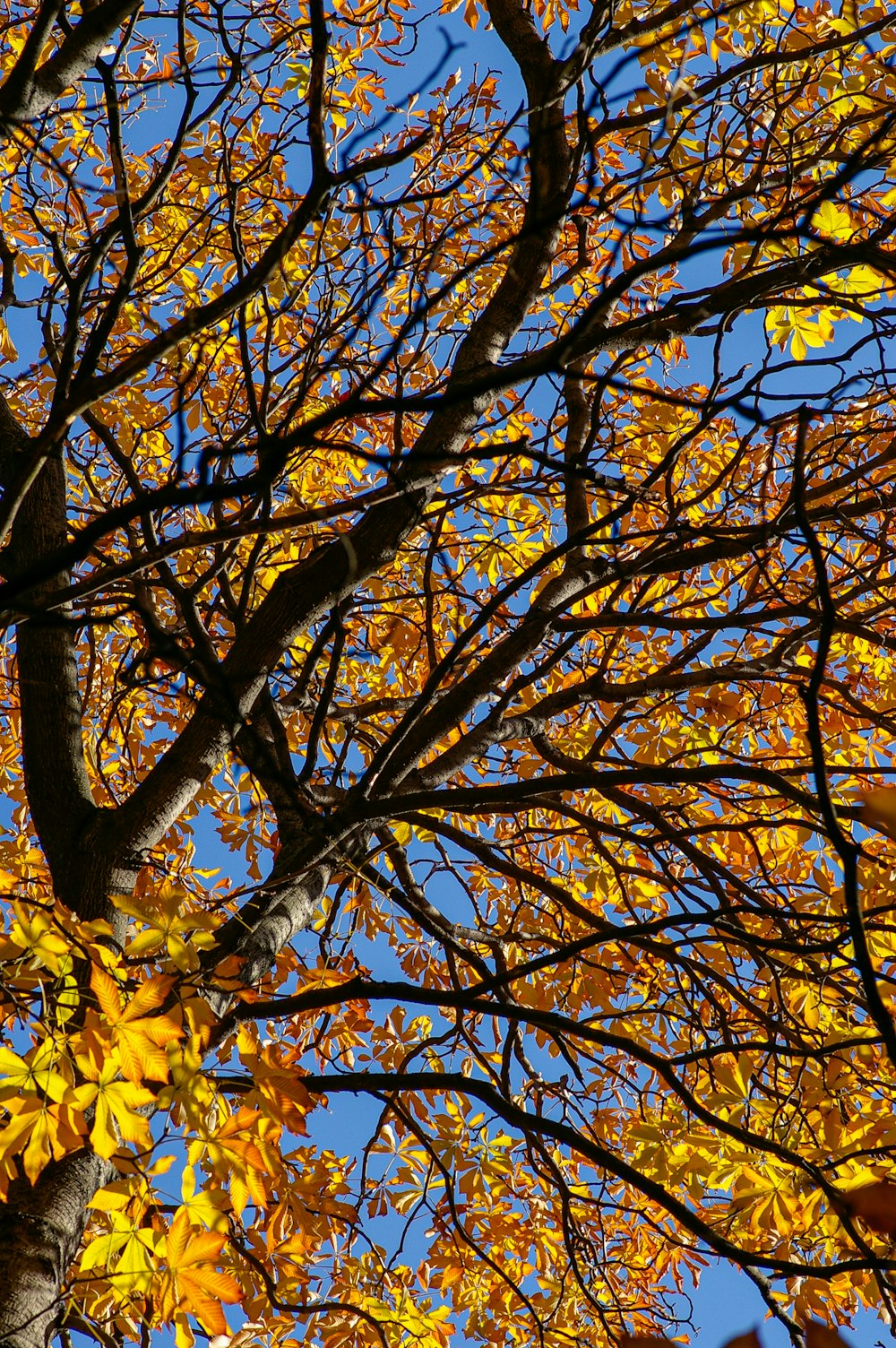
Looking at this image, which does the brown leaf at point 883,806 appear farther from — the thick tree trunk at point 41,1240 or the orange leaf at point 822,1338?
the thick tree trunk at point 41,1240

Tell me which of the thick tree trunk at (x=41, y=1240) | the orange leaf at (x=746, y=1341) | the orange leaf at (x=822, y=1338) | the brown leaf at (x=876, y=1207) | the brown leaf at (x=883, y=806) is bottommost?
the thick tree trunk at (x=41, y=1240)

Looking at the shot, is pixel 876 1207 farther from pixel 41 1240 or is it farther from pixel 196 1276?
pixel 41 1240

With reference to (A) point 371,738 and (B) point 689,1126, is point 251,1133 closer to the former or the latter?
(B) point 689,1126

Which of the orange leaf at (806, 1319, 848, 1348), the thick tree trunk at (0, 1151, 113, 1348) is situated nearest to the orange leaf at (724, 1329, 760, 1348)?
the orange leaf at (806, 1319, 848, 1348)

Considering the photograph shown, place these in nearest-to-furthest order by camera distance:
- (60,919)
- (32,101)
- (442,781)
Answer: (60,919) → (32,101) → (442,781)

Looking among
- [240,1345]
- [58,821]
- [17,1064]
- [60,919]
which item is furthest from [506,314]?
[240,1345]

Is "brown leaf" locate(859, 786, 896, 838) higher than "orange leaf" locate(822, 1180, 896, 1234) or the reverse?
higher

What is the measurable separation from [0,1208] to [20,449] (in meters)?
2.12

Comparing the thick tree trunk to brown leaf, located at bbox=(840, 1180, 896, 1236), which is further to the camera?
the thick tree trunk

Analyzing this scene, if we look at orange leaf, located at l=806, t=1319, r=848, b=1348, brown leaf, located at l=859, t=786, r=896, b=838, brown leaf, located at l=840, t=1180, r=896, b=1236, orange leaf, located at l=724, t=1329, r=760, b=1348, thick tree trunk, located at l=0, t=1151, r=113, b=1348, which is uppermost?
brown leaf, located at l=859, t=786, r=896, b=838

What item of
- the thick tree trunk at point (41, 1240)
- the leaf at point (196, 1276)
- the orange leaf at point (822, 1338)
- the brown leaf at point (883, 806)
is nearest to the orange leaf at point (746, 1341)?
the orange leaf at point (822, 1338)

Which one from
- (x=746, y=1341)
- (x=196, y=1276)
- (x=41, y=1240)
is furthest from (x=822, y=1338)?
(x=41, y=1240)

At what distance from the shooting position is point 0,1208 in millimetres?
1876

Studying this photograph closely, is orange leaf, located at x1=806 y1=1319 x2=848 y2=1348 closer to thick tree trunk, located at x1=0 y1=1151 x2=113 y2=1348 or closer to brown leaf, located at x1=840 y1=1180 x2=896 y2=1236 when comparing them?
brown leaf, located at x1=840 y1=1180 x2=896 y2=1236
